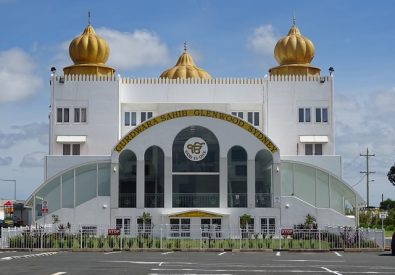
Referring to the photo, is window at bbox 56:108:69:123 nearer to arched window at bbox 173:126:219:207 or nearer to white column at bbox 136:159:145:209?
white column at bbox 136:159:145:209

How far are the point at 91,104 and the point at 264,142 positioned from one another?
14475 mm

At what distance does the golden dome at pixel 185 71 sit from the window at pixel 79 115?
8780 millimetres

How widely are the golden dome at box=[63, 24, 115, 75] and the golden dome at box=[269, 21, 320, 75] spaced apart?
44.3 feet

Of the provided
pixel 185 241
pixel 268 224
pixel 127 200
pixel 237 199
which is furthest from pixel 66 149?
pixel 185 241

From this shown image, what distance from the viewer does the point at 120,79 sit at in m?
61.6

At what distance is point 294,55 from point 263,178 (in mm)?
12982

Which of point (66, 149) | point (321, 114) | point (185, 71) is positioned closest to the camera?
point (66, 149)

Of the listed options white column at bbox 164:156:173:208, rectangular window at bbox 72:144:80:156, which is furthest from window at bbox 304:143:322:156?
rectangular window at bbox 72:144:80:156

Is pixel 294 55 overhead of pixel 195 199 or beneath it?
overhead

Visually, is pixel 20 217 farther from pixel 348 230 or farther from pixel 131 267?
pixel 131 267

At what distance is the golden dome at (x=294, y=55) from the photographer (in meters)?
63.2

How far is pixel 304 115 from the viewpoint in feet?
201

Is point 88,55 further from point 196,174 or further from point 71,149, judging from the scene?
point 196,174

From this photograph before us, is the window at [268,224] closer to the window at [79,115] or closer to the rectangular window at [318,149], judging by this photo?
the rectangular window at [318,149]
